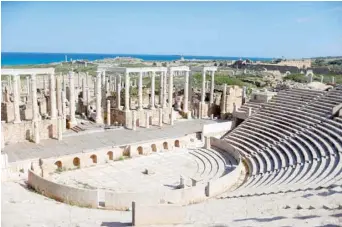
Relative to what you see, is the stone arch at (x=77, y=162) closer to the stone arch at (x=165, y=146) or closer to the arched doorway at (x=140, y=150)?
the arched doorway at (x=140, y=150)

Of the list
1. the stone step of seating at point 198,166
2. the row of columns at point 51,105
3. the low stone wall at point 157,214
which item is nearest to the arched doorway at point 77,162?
the row of columns at point 51,105

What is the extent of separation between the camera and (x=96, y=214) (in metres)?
14.1

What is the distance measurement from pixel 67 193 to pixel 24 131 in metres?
9.68

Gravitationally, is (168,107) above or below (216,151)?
above

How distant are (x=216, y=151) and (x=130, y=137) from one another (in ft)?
19.8

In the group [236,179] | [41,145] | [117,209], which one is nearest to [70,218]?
[117,209]

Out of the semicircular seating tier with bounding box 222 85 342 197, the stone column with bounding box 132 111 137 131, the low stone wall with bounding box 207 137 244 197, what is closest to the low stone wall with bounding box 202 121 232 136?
the semicircular seating tier with bounding box 222 85 342 197

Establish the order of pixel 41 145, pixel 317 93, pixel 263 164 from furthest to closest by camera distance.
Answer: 1. pixel 317 93
2. pixel 41 145
3. pixel 263 164

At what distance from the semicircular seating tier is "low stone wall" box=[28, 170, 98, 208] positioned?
605cm

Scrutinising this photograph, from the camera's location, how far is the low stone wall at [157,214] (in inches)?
433

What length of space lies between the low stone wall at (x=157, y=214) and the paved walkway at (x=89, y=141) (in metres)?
11.6

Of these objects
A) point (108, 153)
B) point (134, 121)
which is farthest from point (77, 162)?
point (134, 121)

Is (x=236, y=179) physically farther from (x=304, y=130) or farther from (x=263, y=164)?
(x=304, y=130)

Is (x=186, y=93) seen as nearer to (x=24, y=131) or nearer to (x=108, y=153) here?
(x=108, y=153)
